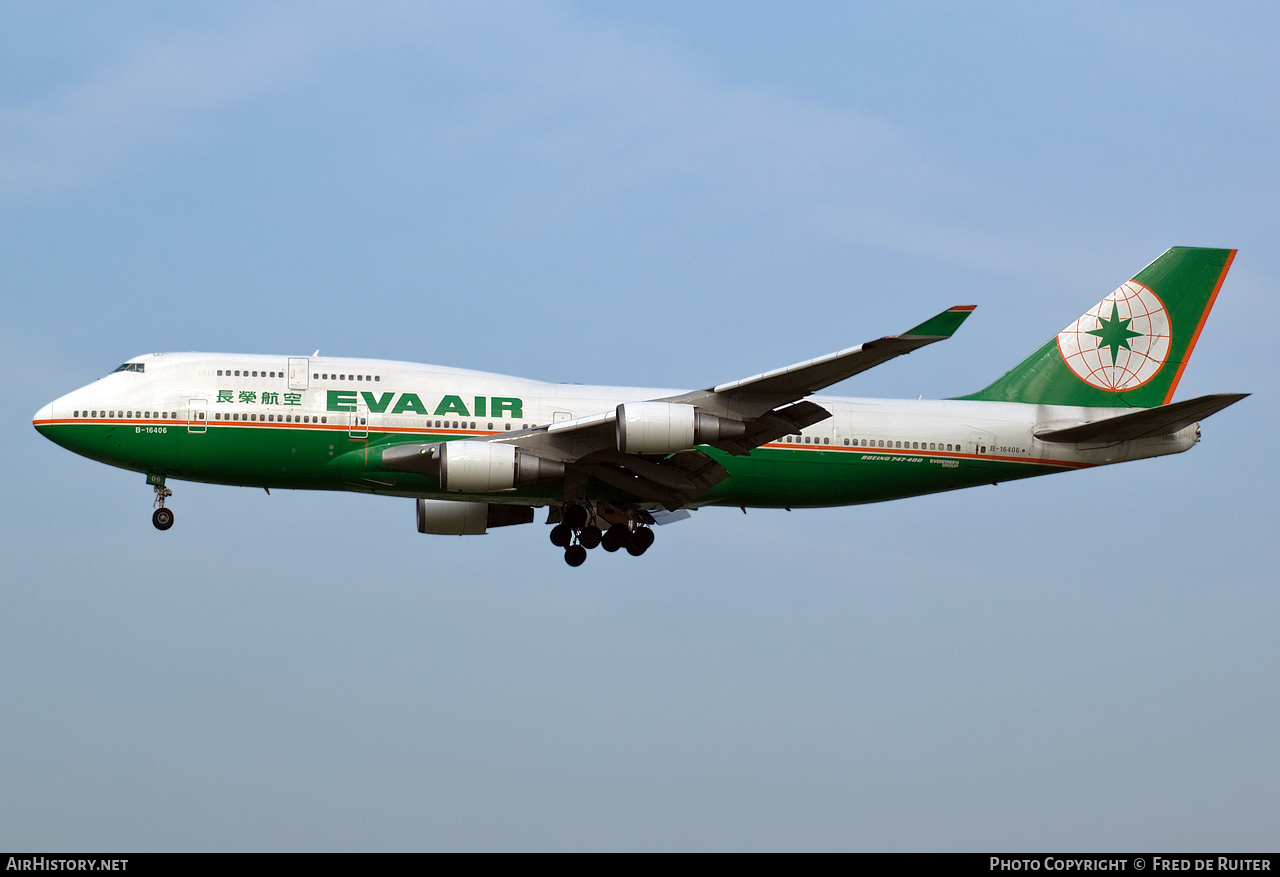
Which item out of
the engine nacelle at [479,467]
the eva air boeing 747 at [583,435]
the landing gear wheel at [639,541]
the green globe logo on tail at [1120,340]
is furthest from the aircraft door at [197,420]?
the green globe logo on tail at [1120,340]

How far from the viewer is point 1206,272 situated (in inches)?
1770

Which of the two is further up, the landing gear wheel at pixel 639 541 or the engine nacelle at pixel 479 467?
the engine nacelle at pixel 479 467

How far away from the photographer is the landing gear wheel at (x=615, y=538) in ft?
136

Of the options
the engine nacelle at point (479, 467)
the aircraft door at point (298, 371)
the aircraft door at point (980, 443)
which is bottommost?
the engine nacelle at point (479, 467)

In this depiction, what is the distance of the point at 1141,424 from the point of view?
40.3m

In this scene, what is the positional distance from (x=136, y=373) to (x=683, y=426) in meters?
13.1

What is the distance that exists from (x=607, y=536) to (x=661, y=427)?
21.2 ft

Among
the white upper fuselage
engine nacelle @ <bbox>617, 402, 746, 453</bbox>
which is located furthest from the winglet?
the white upper fuselage

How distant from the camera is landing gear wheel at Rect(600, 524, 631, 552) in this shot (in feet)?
136

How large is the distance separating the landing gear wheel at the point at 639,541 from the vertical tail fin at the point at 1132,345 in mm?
9383

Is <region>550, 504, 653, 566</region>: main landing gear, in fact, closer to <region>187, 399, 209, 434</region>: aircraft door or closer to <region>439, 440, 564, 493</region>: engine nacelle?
<region>439, 440, 564, 493</region>: engine nacelle

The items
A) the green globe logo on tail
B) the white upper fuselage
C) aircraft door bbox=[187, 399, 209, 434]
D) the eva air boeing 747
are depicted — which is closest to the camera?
the eva air boeing 747

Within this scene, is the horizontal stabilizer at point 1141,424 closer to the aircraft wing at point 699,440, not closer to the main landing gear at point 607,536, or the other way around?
the aircraft wing at point 699,440

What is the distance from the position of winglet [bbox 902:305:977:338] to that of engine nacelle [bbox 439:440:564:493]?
31.7 feet
